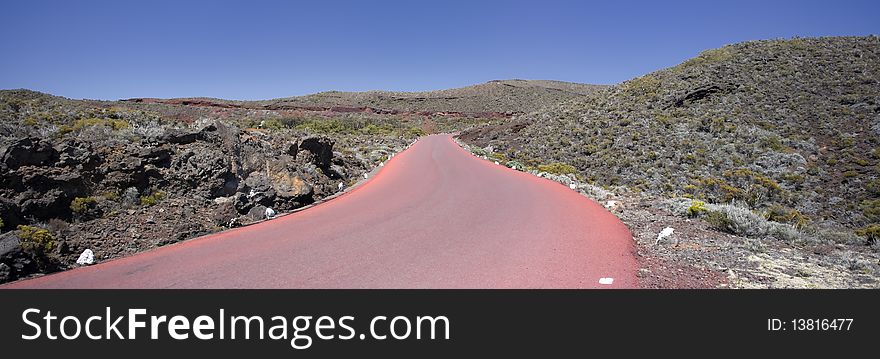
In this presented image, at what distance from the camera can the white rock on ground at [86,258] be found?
615cm

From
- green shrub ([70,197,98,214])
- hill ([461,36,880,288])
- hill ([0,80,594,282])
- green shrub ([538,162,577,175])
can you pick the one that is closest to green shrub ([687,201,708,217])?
hill ([461,36,880,288])

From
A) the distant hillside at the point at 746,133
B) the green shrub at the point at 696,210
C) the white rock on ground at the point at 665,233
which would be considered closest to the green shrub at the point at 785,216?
the distant hillside at the point at 746,133

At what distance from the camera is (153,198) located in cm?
873

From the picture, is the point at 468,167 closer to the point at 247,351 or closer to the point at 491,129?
the point at 247,351

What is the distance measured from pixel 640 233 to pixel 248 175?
954 cm

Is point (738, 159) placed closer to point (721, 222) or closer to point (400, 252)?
point (721, 222)

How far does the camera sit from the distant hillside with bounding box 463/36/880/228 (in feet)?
51.5

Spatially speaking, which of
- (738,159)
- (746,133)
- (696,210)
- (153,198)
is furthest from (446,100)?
(153,198)

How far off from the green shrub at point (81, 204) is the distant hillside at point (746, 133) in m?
16.4

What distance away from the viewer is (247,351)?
3.61 m

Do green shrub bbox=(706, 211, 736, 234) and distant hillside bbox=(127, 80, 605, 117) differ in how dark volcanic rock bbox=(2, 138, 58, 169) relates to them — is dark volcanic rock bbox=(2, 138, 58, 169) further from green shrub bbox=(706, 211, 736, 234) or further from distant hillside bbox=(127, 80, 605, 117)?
distant hillside bbox=(127, 80, 605, 117)

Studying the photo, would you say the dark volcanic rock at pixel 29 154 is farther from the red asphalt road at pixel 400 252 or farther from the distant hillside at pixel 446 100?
the distant hillside at pixel 446 100

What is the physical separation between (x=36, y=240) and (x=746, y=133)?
28739 millimetres

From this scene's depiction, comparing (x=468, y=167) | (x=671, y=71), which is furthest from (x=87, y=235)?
(x=671, y=71)
